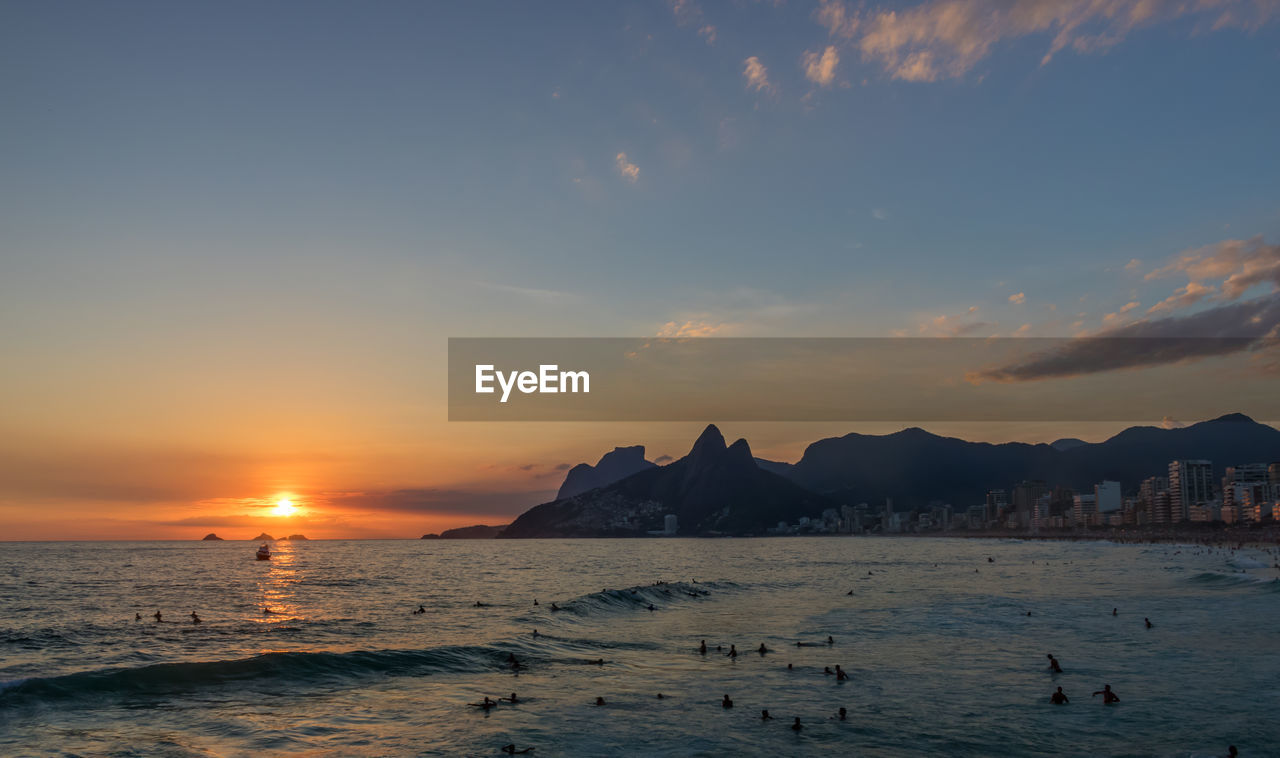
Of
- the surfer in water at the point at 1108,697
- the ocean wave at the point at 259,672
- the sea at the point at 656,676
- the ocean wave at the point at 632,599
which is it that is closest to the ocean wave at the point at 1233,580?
the sea at the point at 656,676

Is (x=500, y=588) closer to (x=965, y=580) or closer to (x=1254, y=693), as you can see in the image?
(x=965, y=580)

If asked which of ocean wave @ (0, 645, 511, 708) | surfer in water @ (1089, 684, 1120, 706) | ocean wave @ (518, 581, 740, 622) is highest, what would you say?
surfer in water @ (1089, 684, 1120, 706)

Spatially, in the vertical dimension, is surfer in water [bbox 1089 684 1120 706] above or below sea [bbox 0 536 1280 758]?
above

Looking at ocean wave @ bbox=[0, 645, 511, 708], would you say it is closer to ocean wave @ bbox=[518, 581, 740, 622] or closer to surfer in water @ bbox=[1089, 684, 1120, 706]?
ocean wave @ bbox=[518, 581, 740, 622]

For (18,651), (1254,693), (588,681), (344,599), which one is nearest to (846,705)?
(588,681)

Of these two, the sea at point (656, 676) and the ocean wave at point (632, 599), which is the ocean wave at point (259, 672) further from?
the ocean wave at point (632, 599)

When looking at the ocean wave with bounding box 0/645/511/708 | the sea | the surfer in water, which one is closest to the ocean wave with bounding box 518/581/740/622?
the sea

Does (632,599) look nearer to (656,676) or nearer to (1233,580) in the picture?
(656,676)
